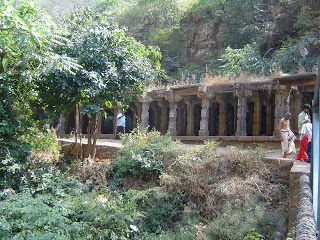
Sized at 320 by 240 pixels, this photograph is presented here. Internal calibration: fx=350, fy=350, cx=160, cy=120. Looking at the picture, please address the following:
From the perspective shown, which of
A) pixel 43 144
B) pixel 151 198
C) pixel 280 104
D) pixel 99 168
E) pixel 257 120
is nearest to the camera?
pixel 151 198

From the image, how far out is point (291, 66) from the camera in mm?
17719

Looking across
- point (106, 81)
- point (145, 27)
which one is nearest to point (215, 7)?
point (145, 27)

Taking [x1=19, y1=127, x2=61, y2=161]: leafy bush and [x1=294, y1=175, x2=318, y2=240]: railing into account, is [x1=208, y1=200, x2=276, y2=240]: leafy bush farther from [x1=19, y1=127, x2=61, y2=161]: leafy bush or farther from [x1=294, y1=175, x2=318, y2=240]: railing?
[x1=19, y1=127, x2=61, y2=161]: leafy bush

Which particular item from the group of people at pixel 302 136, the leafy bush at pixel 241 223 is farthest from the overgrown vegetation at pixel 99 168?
the group of people at pixel 302 136

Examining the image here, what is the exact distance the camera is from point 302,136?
870 centimetres

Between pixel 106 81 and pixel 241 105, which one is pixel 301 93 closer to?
pixel 241 105

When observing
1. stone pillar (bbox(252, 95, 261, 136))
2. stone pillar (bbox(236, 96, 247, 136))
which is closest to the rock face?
stone pillar (bbox(252, 95, 261, 136))

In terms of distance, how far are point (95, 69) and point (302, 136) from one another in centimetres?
564

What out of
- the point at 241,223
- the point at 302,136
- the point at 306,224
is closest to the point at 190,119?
the point at 302,136

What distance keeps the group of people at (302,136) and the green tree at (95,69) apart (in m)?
4.08

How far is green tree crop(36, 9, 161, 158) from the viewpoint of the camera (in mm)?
9140

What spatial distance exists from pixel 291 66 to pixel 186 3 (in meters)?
14.4

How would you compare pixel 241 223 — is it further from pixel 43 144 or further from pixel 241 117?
pixel 241 117

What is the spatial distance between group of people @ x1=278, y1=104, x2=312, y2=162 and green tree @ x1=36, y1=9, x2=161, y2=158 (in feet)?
13.4
